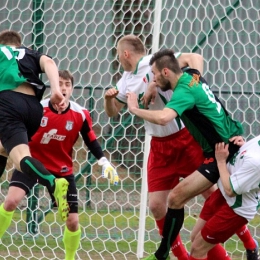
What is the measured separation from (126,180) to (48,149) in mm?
1689

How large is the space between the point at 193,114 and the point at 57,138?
1574 mm

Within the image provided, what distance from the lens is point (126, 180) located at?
29.7 feet

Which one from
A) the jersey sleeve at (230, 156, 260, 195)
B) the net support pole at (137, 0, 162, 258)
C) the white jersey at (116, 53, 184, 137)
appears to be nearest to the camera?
the jersey sleeve at (230, 156, 260, 195)

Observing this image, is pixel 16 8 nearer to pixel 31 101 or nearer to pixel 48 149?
pixel 48 149

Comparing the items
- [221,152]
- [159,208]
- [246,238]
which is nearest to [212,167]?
[221,152]

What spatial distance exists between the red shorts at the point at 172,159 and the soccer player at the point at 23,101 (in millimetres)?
1256

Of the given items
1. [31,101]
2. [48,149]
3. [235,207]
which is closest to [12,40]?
[31,101]

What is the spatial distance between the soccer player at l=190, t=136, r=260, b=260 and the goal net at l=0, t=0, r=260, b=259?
2.44 m

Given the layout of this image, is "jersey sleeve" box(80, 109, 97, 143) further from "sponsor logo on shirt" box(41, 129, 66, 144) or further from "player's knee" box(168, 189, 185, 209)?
"player's knee" box(168, 189, 185, 209)

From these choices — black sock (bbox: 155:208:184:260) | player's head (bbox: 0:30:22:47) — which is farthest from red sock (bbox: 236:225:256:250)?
player's head (bbox: 0:30:22:47)

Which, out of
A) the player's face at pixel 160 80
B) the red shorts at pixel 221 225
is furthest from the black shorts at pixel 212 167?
the player's face at pixel 160 80

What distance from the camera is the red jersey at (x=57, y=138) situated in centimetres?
755

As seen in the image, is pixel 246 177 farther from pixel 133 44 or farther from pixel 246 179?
pixel 133 44

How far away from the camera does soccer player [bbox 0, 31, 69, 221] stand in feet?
20.2
